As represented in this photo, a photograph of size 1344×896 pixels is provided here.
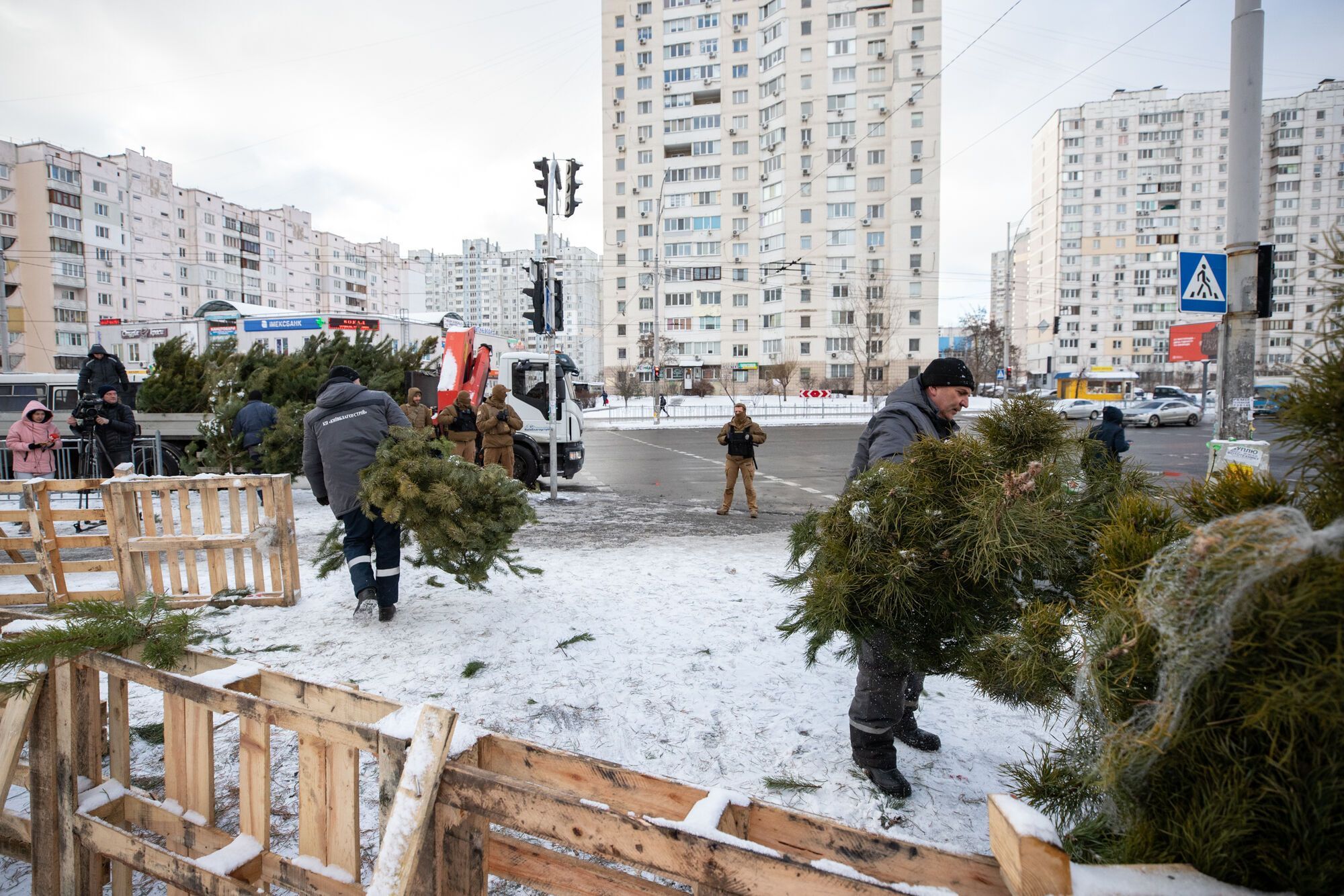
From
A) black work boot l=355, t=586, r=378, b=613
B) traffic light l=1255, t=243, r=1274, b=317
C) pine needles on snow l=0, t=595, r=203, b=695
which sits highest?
traffic light l=1255, t=243, r=1274, b=317

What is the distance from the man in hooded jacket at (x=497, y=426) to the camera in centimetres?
1127

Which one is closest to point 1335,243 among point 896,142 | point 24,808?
point 24,808

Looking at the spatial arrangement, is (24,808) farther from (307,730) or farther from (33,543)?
(33,543)

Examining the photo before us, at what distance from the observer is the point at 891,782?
10.2ft

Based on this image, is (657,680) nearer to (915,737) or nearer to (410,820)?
(915,737)

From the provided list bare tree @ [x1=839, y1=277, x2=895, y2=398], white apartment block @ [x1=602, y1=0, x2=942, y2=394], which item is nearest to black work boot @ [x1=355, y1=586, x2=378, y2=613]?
bare tree @ [x1=839, y1=277, x2=895, y2=398]

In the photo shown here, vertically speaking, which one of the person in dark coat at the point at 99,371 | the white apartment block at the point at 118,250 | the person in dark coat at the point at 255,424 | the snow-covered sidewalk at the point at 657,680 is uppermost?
the white apartment block at the point at 118,250

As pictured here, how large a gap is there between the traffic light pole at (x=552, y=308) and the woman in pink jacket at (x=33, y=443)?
7.19 meters

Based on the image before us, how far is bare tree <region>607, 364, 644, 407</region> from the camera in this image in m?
52.5

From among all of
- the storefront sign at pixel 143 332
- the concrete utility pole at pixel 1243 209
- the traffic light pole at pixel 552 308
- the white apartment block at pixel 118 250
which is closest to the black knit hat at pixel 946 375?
the concrete utility pole at pixel 1243 209

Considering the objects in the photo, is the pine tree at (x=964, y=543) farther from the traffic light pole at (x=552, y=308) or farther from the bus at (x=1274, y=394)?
the traffic light pole at (x=552, y=308)

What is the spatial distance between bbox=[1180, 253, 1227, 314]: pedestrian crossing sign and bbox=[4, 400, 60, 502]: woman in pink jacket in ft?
46.4

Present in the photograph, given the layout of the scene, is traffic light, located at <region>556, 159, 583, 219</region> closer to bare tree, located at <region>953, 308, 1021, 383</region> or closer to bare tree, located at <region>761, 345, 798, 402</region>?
bare tree, located at <region>761, 345, 798, 402</region>

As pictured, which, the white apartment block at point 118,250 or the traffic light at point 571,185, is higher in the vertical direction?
the white apartment block at point 118,250
